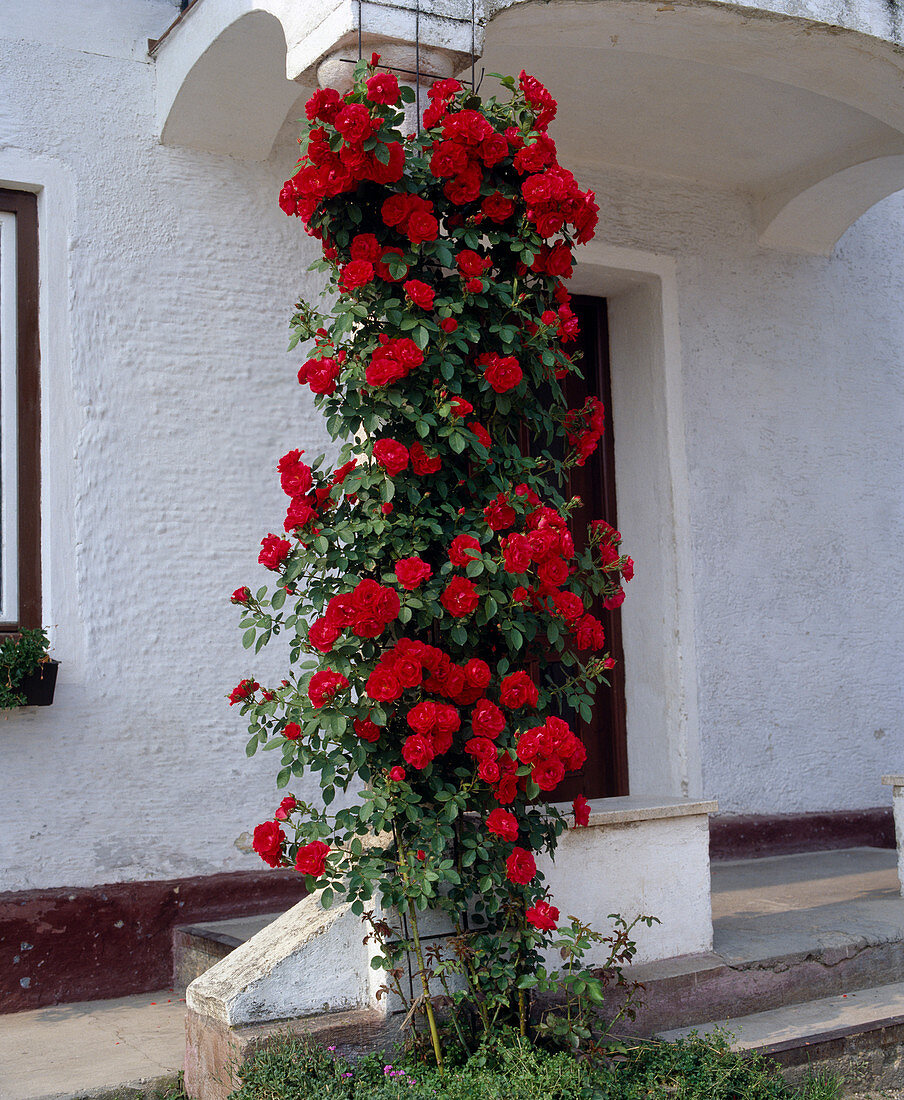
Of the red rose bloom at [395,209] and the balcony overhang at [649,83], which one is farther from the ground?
the balcony overhang at [649,83]

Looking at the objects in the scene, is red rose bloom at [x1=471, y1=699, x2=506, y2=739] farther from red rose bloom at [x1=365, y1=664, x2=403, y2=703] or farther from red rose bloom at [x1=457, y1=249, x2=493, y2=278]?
red rose bloom at [x1=457, y1=249, x2=493, y2=278]

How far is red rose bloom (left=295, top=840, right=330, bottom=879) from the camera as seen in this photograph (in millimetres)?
2926

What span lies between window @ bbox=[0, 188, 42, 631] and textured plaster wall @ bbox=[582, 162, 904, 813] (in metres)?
2.67

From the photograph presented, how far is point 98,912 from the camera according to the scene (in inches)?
162

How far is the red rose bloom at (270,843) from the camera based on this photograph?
2.99 meters

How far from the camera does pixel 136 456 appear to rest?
4391mm

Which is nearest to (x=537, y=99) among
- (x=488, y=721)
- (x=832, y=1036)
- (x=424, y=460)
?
(x=424, y=460)

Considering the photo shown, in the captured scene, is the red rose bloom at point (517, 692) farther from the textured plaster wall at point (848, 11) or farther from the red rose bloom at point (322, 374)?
the textured plaster wall at point (848, 11)

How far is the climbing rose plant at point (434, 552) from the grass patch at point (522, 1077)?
0.13 metres

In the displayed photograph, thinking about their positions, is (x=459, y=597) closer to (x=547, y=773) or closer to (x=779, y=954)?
(x=547, y=773)

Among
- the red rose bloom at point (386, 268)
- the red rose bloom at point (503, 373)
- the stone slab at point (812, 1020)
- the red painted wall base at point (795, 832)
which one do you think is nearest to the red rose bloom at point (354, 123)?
the red rose bloom at point (386, 268)

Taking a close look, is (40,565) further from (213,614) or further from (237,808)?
(237,808)

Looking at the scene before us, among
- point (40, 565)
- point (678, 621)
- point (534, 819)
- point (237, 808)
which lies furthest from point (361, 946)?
point (678, 621)

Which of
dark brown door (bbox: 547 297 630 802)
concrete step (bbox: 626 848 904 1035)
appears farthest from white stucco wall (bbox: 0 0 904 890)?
concrete step (bbox: 626 848 904 1035)
